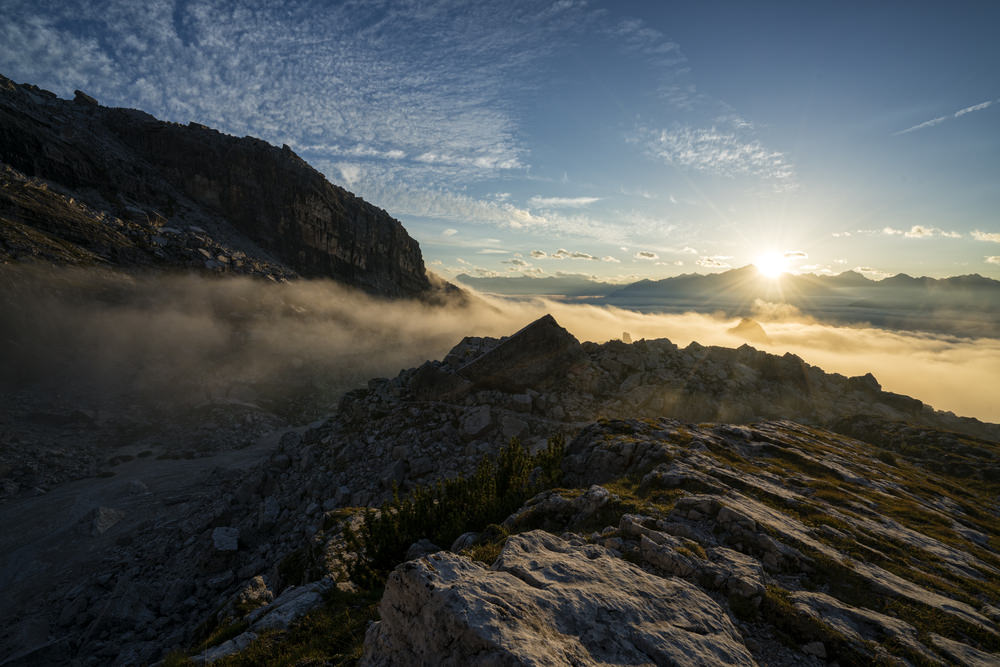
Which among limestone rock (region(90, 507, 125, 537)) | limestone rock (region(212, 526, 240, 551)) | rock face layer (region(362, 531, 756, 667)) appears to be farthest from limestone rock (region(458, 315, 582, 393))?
limestone rock (region(90, 507, 125, 537))

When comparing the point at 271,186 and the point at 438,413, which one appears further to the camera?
the point at 271,186

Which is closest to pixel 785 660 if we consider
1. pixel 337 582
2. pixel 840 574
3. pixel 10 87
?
pixel 840 574

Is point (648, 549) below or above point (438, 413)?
above

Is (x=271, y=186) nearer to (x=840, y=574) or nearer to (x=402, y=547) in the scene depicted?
(x=402, y=547)

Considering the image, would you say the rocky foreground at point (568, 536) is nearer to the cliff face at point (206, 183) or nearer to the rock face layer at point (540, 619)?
the rock face layer at point (540, 619)

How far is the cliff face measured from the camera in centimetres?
8644

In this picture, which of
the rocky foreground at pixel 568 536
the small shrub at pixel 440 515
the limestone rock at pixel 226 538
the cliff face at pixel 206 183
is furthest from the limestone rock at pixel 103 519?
the cliff face at pixel 206 183

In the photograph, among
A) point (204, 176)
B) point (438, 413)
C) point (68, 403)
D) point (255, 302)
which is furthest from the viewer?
point (204, 176)

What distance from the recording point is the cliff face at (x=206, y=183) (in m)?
86.4

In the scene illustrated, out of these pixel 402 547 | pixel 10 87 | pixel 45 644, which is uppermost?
pixel 10 87

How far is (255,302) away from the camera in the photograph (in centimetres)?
9888

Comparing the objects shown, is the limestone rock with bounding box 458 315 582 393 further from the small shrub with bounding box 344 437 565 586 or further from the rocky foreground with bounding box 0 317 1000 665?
the small shrub with bounding box 344 437 565 586

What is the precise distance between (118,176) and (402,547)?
13902 cm

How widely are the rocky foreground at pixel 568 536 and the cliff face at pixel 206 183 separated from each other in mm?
90921
